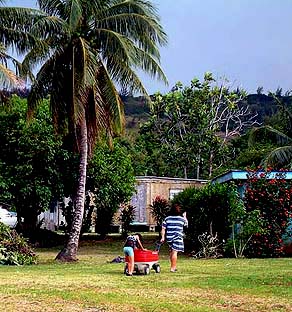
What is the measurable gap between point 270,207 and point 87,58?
7.29 meters

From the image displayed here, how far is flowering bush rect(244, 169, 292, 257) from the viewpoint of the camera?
64.3 feet

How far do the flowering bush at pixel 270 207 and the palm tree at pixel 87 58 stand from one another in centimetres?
471

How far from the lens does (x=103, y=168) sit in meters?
27.8

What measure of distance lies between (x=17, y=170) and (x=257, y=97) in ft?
165

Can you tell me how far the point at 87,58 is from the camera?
1862cm

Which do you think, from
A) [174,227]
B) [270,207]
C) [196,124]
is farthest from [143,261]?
[196,124]

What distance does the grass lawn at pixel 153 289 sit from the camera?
30.3 ft

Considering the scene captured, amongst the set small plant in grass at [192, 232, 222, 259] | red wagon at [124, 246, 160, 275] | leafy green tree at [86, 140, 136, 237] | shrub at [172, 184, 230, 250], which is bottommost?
red wagon at [124, 246, 160, 275]

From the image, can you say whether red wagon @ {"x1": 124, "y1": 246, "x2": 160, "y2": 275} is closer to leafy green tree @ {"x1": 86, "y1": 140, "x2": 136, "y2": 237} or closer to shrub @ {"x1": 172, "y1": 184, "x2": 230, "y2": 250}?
shrub @ {"x1": 172, "y1": 184, "x2": 230, "y2": 250}

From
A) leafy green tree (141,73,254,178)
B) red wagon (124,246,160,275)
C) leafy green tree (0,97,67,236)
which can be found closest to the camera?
red wagon (124,246,160,275)

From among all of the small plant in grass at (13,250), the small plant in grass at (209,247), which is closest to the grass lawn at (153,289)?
the small plant in grass at (13,250)

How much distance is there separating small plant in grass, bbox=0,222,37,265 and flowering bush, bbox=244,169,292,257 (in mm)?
6813

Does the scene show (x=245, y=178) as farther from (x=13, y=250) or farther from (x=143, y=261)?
(x=13, y=250)

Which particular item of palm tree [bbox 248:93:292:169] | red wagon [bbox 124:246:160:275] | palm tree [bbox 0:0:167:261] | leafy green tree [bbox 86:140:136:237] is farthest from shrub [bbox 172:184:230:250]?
leafy green tree [bbox 86:140:136:237]
